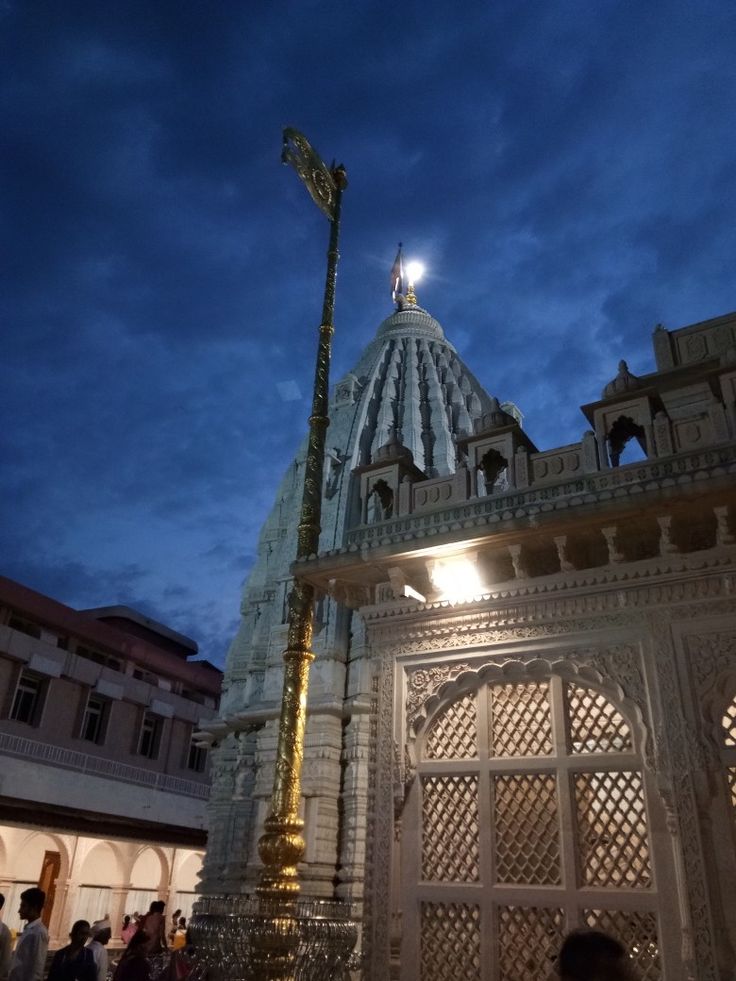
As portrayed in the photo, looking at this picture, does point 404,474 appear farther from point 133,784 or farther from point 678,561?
point 133,784

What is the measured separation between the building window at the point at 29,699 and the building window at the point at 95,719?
5.40 ft

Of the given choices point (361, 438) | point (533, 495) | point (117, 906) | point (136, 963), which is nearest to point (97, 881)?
Result: point (117, 906)

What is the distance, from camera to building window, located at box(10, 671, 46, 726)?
1942 centimetres

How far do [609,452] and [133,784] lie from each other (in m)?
18.8

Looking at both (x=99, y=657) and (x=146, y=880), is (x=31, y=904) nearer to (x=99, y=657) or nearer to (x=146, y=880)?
(x=99, y=657)

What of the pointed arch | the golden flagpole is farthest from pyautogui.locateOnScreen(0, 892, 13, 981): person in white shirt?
the pointed arch

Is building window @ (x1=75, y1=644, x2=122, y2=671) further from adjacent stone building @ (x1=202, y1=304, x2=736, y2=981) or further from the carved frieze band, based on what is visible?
the carved frieze band

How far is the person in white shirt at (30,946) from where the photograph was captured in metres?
6.61

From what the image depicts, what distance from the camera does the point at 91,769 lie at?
20016mm

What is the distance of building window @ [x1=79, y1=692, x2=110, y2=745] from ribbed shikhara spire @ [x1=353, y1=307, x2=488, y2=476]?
431 inches

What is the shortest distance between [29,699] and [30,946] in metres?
14.6

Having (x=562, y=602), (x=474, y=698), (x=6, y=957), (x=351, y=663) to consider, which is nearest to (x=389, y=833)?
(x=474, y=698)

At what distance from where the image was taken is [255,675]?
1750 cm

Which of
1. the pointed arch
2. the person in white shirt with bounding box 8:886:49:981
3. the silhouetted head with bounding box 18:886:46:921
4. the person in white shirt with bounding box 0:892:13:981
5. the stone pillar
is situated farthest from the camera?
the stone pillar
